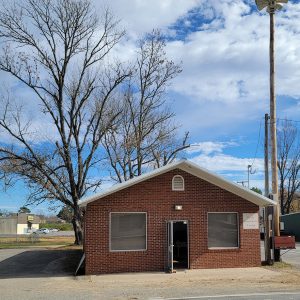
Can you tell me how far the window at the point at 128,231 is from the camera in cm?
1839

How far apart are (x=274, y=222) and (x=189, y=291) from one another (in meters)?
8.14

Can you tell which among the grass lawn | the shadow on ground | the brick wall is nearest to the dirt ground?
the brick wall

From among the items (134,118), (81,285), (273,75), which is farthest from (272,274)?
(134,118)

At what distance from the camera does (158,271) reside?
18.3 m

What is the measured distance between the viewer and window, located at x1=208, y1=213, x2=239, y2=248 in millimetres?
19234

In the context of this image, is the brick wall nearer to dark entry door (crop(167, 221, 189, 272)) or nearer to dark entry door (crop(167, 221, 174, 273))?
dark entry door (crop(167, 221, 174, 273))

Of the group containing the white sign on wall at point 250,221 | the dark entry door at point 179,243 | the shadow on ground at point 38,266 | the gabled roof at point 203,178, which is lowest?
the shadow on ground at point 38,266

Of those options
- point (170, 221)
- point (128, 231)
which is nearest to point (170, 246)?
point (170, 221)

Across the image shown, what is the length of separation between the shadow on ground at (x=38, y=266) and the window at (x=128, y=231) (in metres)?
2.15

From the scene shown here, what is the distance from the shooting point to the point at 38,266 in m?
21.2

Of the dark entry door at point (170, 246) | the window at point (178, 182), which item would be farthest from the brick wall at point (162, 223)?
the dark entry door at point (170, 246)

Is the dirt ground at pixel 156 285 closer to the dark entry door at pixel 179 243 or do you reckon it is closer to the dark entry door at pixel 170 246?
the dark entry door at pixel 170 246

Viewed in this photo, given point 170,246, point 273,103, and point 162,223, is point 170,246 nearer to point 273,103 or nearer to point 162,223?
point 162,223

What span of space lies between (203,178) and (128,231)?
358 cm
